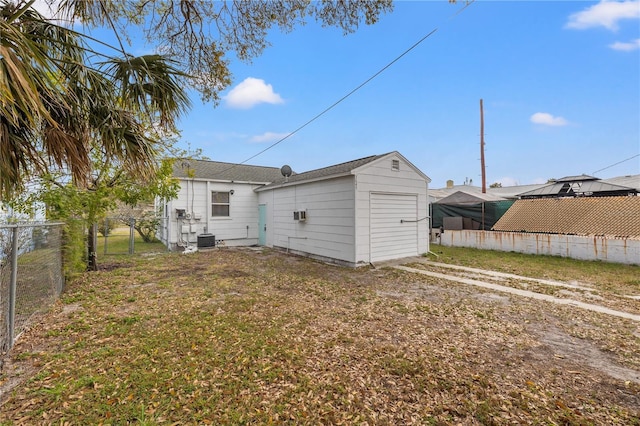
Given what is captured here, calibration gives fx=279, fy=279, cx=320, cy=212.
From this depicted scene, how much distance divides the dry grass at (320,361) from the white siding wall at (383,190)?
276cm

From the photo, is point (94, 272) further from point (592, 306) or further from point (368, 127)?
point (368, 127)

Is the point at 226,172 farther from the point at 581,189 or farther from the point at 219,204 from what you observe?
the point at 581,189

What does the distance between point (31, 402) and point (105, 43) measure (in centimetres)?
389

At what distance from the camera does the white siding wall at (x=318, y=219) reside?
801cm

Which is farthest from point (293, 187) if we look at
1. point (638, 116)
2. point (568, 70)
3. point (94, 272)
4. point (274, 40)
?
point (638, 116)

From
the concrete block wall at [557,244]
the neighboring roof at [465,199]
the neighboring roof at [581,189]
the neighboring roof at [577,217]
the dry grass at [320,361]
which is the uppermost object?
the neighboring roof at [581,189]

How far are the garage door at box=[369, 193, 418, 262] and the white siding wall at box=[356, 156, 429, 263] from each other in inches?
6.2

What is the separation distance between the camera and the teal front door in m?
12.7

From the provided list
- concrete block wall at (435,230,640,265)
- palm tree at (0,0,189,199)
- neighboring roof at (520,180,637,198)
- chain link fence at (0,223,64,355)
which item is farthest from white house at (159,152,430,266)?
neighboring roof at (520,180,637,198)

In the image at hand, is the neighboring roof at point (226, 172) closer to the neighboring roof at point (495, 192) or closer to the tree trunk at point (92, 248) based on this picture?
the tree trunk at point (92, 248)

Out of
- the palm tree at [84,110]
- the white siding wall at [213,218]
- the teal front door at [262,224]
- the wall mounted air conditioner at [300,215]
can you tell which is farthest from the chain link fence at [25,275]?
the teal front door at [262,224]

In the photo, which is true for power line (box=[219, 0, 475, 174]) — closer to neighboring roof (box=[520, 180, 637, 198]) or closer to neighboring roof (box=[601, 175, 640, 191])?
neighboring roof (box=[520, 180, 637, 198])

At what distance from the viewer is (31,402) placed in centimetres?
230

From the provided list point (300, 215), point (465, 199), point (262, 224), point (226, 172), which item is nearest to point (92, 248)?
point (300, 215)
